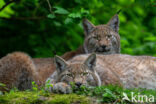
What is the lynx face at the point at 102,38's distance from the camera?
9.20 m

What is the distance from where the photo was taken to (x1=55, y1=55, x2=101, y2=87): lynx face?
6450mm

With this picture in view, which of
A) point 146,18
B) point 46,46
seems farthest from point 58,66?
point 146,18

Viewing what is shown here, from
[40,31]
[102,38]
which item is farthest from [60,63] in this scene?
[40,31]

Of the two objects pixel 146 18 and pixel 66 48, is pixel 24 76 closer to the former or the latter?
pixel 66 48

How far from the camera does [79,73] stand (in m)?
6.54

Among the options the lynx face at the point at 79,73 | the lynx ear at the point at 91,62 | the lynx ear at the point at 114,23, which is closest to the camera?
the lynx face at the point at 79,73

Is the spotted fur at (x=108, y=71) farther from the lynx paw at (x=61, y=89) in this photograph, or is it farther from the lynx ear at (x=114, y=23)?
the lynx ear at (x=114, y=23)

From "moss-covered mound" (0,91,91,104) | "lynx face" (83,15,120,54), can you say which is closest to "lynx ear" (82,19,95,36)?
"lynx face" (83,15,120,54)

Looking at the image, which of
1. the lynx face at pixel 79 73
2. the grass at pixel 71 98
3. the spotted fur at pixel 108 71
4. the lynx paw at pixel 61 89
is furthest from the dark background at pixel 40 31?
the grass at pixel 71 98

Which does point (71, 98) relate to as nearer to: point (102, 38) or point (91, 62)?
point (91, 62)

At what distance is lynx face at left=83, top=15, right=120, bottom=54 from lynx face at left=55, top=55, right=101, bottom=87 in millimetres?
2252

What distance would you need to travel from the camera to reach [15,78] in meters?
7.17

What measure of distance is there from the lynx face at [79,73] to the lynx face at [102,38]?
2252 millimetres

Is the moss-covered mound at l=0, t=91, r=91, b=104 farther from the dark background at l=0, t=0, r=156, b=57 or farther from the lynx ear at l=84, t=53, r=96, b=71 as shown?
the dark background at l=0, t=0, r=156, b=57
